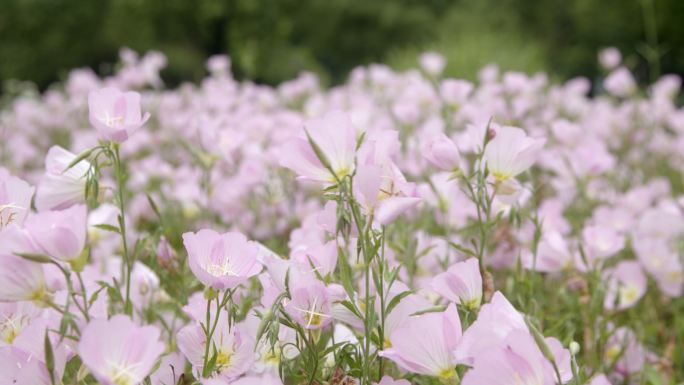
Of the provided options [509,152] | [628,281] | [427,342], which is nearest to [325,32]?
[628,281]

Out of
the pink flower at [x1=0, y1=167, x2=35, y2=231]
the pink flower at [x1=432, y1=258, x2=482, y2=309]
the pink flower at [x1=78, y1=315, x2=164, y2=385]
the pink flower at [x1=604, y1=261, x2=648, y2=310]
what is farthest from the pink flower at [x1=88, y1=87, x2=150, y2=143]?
the pink flower at [x1=604, y1=261, x2=648, y2=310]

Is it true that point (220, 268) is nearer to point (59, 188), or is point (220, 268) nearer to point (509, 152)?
point (59, 188)

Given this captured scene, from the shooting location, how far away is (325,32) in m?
16.9

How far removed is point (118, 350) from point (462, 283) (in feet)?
1.50

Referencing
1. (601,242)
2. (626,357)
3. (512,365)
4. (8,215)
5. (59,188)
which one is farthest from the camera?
(601,242)

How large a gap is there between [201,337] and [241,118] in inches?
110

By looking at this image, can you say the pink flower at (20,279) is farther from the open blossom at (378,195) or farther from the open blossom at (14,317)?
the open blossom at (378,195)

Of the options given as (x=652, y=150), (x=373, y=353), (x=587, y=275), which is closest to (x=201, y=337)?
(x=373, y=353)

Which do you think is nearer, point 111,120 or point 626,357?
point 111,120

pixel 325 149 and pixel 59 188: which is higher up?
pixel 325 149

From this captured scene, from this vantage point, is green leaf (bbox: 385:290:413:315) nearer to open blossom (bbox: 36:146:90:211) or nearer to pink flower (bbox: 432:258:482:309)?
pink flower (bbox: 432:258:482:309)

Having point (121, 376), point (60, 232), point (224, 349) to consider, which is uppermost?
point (60, 232)

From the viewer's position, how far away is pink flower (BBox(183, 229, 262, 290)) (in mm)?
956

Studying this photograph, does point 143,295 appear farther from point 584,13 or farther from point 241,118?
point 584,13
